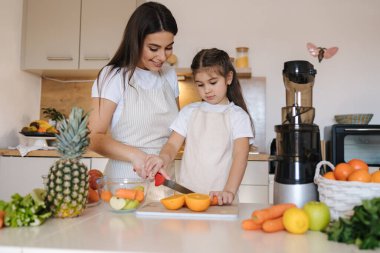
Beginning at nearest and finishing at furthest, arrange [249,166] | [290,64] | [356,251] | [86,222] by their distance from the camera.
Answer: [356,251]
[86,222]
[290,64]
[249,166]

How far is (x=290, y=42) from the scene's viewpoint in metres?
2.66

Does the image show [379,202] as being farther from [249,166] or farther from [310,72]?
[249,166]

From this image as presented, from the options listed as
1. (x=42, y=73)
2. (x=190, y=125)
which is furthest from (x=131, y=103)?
(x=42, y=73)

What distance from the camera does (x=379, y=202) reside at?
66 cm

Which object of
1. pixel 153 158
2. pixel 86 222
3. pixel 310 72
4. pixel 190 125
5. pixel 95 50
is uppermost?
pixel 95 50

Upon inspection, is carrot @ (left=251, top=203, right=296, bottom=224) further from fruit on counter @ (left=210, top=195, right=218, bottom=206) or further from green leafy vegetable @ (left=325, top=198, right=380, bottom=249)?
fruit on counter @ (left=210, top=195, right=218, bottom=206)

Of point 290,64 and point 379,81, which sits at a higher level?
point 379,81

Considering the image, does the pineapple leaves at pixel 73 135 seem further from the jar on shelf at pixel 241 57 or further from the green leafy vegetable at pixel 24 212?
the jar on shelf at pixel 241 57

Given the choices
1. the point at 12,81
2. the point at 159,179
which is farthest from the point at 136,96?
the point at 12,81

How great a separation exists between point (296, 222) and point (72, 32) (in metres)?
2.29

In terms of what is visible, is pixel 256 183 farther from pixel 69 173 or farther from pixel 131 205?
pixel 69 173

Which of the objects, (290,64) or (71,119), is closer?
(71,119)

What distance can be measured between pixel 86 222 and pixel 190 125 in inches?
28.3

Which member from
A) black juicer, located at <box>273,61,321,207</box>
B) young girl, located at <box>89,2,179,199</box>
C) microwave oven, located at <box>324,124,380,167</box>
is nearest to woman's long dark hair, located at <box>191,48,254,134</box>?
young girl, located at <box>89,2,179,199</box>
